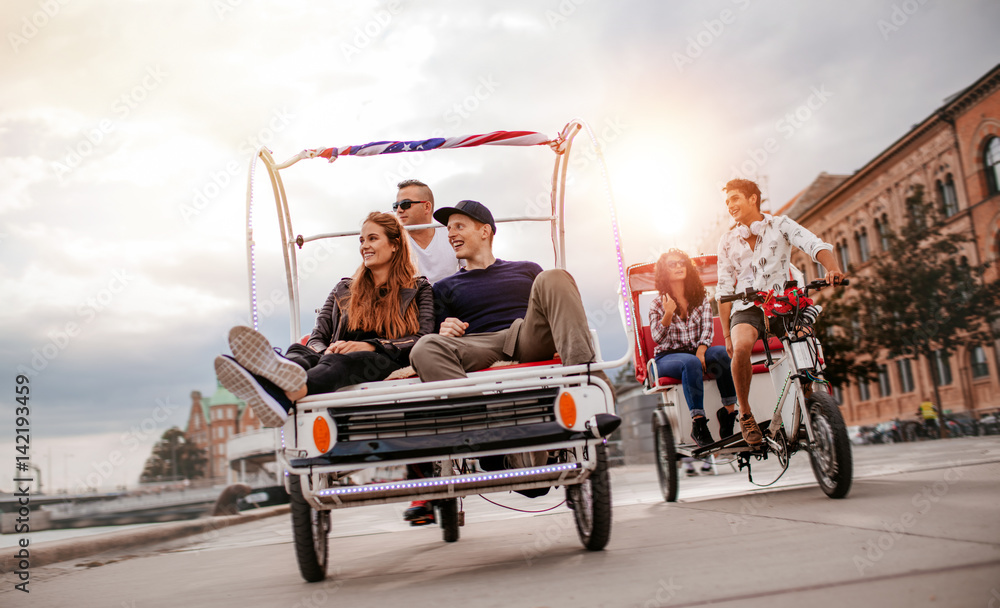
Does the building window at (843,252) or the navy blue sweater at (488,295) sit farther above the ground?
the building window at (843,252)

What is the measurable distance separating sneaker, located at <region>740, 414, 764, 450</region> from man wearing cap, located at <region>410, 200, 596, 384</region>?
2234mm

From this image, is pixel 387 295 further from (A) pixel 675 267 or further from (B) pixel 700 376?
(A) pixel 675 267

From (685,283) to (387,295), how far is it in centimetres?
336

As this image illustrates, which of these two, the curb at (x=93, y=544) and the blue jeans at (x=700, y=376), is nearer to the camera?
the curb at (x=93, y=544)

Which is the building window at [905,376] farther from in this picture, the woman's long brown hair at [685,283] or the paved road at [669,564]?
the woman's long brown hair at [685,283]

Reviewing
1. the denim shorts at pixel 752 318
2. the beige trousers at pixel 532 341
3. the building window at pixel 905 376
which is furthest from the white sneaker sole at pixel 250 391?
the building window at pixel 905 376

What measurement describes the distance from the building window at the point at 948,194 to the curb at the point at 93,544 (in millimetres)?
32786

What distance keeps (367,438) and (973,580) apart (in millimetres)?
2430

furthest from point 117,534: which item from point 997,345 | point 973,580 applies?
point 997,345

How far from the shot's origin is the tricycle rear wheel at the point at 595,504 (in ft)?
11.8

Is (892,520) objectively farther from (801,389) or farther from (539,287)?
(539,287)

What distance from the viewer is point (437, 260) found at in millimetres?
6574

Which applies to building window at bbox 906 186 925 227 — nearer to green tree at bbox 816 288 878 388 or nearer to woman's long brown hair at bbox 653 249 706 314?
green tree at bbox 816 288 878 388

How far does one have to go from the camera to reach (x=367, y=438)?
11.8 ft
